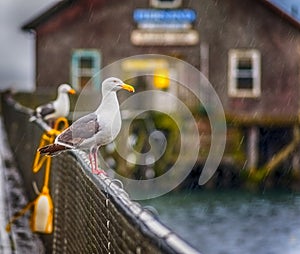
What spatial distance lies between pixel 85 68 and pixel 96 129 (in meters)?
31.7

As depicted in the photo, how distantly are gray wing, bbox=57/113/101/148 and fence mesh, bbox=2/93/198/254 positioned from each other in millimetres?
113

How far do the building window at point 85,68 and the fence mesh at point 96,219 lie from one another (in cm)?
2847

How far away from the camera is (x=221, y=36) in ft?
125

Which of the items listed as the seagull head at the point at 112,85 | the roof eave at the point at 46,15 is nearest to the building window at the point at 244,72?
the roof eave at the point at 46,15

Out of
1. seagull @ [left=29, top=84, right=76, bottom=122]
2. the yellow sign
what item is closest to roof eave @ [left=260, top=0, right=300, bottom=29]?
the yellow sign

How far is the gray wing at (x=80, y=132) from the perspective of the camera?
6.46 m

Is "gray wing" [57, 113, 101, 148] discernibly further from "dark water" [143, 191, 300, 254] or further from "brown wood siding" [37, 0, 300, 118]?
"brown wood siding" [37, 0, 300, 118]

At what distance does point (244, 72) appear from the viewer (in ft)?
126

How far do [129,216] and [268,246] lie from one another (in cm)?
2259

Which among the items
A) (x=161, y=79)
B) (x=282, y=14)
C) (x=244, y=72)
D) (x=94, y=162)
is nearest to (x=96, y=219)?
(x=94, y=162)

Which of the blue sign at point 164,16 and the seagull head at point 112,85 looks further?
the blue sign at point 164,16

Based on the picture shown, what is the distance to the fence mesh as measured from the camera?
3115 millimetres

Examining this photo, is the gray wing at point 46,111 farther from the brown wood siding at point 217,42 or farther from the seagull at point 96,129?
the brown wood siding at point 217,42

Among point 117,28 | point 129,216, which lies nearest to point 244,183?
point 117,28
